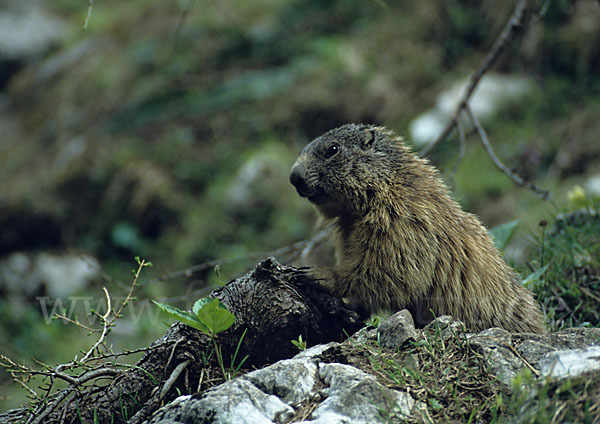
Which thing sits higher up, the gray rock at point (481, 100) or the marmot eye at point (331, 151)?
the gray rock at point (481, 100)

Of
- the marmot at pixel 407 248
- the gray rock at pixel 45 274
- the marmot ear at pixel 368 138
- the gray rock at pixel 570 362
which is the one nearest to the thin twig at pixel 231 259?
the marmot at pixel 407 248

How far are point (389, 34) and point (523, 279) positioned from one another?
676 cm

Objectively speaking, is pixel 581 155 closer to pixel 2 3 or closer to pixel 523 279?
pixel 523 279

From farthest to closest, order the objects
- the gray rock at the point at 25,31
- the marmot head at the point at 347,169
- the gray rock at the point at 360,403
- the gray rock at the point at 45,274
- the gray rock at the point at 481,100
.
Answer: the gray rock at the point at 25,31 < the gray rock at the point at 481,100 < the gray rock at the point at 45,274 < the marmot head at the point at 347,169 < the gray rock at the point at 360,403

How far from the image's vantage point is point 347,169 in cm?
400

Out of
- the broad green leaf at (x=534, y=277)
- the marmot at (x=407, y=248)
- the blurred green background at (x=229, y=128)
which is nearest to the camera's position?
the marmot at (x=407, y=248)

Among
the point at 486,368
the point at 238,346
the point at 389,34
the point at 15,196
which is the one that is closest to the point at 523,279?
the point at 486,368

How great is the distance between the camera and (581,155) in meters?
7.82

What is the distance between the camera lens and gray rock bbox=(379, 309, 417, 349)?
9.58ft

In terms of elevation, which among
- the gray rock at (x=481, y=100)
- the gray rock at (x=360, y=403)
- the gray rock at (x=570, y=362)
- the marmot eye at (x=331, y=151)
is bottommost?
the gray rock at (x=570, y=362)

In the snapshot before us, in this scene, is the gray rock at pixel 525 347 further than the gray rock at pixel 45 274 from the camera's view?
No

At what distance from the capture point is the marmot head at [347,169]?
390cm

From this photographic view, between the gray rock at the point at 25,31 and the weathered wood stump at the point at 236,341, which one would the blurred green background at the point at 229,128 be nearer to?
the gray rock at the point at 25,31

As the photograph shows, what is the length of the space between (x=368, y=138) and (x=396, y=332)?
1.73 metres
